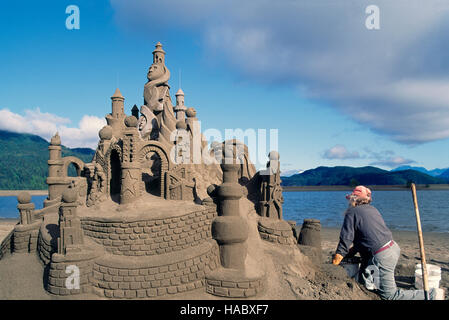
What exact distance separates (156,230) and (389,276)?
211 inches

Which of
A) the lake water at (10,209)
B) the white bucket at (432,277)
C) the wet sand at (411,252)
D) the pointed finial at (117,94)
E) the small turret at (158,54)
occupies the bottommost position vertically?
the lake water at (10,209)

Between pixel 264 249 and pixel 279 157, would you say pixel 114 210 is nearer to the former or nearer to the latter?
pixel 264 249

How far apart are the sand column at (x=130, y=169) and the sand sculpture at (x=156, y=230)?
0.03 metres

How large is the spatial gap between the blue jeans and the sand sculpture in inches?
117

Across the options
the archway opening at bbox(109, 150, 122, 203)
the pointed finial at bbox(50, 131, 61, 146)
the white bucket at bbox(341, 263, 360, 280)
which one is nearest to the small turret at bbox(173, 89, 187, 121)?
the archway opening at bbox(109, 150, 122, 203)

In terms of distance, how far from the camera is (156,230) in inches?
301

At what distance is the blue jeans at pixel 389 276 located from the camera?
16.1ft

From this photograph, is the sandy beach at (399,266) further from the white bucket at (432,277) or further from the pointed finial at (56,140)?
the pointed finial at (56,140)

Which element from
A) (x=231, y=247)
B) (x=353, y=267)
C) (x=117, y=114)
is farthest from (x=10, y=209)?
(x=353, y=267)

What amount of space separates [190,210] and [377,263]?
4.81m

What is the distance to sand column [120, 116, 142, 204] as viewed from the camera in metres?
9.41

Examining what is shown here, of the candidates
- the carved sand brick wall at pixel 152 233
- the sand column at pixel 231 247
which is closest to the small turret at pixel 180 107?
the sand column at pixel 231 247

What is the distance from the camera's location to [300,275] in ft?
26.3
